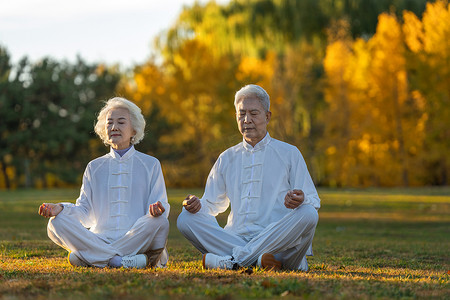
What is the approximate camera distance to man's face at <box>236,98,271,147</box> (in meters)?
6.50

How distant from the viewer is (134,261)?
20.8 feet

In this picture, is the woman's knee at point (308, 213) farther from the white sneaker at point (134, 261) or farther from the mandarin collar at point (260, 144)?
the white sneaker at point (134, 261)

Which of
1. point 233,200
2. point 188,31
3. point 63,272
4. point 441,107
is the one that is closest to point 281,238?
point 233,200

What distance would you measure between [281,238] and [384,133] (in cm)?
2852

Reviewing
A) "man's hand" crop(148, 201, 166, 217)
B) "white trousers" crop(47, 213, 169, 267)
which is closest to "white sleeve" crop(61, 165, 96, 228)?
"white trousers" crop(47, 213, 169, 267)

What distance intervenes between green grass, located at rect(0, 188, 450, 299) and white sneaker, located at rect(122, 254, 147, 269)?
0.29 meters

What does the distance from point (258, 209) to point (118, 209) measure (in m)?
1.37

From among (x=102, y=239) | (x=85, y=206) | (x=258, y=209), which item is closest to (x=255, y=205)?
(x=258, y=209)

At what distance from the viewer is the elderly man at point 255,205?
6.12 meters

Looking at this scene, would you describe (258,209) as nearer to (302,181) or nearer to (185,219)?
(302,181)

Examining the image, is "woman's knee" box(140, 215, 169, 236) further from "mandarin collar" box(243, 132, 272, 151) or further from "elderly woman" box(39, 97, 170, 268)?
"mandarin collar" box(243, 132, 272, 151)

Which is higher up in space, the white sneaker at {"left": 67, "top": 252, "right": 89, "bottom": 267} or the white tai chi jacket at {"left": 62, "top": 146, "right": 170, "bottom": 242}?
the white tai chi jacket at {"left": 62, "top": 146, "right": 170, "bottom": 242}

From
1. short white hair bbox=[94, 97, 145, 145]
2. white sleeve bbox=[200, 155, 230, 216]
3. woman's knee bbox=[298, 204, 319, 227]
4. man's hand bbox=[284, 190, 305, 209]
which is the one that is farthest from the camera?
short white hair bbox=[94, 97, 145, 145]

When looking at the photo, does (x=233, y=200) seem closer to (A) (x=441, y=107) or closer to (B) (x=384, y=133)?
(A) (x=441, y=107)
